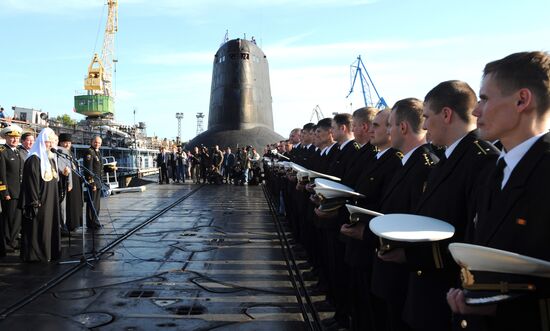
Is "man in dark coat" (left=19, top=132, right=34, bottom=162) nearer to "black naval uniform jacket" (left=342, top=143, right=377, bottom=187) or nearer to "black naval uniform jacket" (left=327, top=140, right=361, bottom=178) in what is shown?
"black naval uniform jacket" (left=327, top=140, right=361, bottom=178)

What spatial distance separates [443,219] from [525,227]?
26.5 inches

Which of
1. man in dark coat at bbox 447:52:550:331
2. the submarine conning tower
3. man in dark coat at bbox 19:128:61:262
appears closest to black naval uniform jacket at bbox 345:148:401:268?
man in dark coat at bbox 447:52:550:331

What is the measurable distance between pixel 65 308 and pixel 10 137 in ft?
14.6

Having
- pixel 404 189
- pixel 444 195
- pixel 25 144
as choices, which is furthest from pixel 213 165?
pixel 444 195

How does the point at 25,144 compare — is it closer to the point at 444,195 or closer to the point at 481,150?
the point at 444,195

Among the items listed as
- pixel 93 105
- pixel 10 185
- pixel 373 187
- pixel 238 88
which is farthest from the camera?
pixel 93 105

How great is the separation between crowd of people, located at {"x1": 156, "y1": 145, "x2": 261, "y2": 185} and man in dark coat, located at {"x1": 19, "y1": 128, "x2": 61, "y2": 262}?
565 inches

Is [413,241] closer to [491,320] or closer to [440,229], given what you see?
[440,229]

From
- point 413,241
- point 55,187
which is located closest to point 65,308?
point 55,187

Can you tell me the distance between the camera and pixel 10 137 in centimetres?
814

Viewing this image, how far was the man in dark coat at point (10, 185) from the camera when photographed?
7.94m

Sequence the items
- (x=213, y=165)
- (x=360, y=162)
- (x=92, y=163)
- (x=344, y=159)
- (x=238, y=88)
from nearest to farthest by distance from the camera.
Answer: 1. (x=360, y=162)
2. (x=344, y=159)
3. (x=92, y=163)
4. (x=213, y=165)
5. (x=238, y=88)

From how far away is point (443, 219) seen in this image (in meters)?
2.48

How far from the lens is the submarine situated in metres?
28.2
